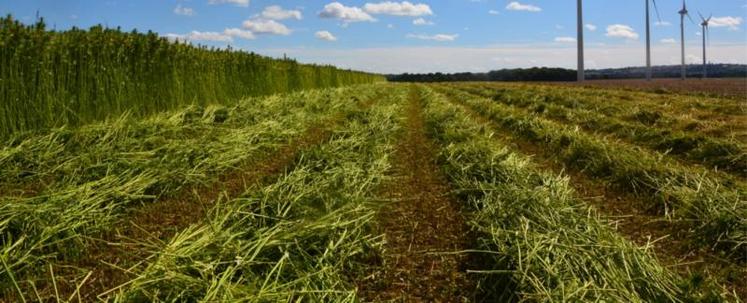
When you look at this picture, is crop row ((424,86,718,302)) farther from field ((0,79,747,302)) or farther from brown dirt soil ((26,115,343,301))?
brown dirt soil ((26,115,343,301))

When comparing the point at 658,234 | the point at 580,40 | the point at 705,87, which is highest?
the point at 580,40

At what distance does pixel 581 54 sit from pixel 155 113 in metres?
35.5

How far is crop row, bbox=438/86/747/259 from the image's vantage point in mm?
3414

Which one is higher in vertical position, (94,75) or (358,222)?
(94,75)

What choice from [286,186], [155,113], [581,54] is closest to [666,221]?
[286,186]

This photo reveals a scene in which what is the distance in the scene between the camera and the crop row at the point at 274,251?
2.32 m

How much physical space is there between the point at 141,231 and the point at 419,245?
5.78ft

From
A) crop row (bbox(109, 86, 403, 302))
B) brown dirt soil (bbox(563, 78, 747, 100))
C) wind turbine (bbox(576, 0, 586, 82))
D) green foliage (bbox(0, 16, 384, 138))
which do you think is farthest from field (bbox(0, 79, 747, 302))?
wind turbine (bbox(576, 0, 586, 82))

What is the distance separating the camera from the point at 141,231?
10.8 feet

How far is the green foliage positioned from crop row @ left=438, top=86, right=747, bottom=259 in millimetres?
6210

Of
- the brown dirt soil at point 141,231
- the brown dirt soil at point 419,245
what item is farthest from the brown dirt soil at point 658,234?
the brown dirt soil at point 141,231

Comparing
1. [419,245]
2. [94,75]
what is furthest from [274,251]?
[94,75]

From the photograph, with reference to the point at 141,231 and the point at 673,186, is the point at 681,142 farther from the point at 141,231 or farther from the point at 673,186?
the point at 141,231

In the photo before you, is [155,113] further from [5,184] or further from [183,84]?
[5,184]
